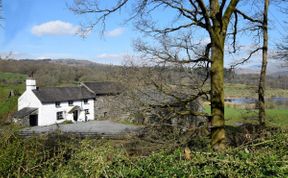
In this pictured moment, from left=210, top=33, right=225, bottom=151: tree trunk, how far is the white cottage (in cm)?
4323

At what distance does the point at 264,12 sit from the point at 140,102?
6.82 metres

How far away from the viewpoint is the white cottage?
5184cm

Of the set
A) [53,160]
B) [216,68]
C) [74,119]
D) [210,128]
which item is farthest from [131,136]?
[74,119]

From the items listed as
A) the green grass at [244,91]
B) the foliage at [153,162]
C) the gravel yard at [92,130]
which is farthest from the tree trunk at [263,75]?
the foliage at [153,162]

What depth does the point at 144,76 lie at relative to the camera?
377 inches

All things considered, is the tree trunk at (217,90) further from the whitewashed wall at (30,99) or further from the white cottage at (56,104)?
the whitewashed wall at (30,99)

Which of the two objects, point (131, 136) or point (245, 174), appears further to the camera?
point (131, 136)

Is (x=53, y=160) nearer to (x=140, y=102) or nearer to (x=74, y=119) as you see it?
(x=140, y=102)

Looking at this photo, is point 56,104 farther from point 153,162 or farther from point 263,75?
point 153,162

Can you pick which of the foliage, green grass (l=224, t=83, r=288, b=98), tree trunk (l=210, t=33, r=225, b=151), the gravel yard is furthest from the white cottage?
the foliage

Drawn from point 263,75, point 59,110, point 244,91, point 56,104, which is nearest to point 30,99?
point 56,104

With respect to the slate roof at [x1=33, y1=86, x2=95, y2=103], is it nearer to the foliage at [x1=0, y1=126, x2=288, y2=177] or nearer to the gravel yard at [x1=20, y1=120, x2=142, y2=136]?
the gravel yard at [x1=20, y1=120, x2=142, y2=136]

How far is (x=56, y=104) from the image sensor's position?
53969 mm

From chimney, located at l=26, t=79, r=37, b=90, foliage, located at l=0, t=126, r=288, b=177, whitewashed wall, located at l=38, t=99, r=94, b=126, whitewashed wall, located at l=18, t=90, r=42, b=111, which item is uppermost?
chimney, located at l=26, t=79, r=37, b=90
